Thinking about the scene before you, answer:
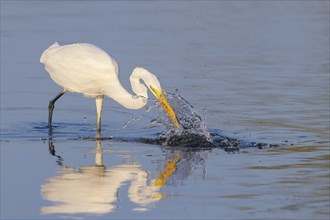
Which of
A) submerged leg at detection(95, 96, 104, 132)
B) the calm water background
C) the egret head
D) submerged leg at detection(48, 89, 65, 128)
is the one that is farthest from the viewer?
submerged leg at detection(48, 89, 65, 128)

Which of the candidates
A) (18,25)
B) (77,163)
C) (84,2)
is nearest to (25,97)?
(77,163)

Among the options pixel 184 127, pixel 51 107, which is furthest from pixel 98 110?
pixel 184 127

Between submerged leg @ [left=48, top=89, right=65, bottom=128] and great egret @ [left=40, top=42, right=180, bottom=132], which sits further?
submerged leg @ [left=48, top=89, right=65, bottom=128]

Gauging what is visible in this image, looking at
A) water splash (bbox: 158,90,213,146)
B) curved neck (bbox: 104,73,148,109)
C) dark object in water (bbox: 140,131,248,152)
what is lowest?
dark object in water (bbox: 140,131,248,152)

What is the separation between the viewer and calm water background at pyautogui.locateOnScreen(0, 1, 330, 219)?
920 centimetres

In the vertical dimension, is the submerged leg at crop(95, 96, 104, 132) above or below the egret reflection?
above

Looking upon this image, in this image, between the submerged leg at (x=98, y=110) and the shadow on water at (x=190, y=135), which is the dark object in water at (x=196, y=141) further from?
the submerged leg at (x=98, y=110)

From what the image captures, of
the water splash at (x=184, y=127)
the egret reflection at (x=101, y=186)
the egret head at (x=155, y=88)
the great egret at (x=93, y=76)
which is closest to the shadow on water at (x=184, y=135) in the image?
the water splash at (x=184, y=127)

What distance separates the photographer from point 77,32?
58.9 feet

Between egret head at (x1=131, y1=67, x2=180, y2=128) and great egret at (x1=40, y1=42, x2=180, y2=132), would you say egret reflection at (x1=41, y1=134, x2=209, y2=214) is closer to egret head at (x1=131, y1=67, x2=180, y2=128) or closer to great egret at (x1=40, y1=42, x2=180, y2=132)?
egret head at (x1=131, y1=67, x2=180, y2=128)

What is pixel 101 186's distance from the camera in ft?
32.1

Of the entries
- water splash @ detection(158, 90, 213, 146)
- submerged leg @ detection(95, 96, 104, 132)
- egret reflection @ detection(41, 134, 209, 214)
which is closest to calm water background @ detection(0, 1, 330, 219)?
egret reflection @ detection(41, 134, 209, 214)

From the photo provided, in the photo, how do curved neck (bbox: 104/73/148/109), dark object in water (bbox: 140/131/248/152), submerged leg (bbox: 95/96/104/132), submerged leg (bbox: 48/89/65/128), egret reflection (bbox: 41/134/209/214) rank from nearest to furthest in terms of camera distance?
egret reflection (bbox: 41/134/209/214) → dark object in water (bbox: 140/131/248/152) → curved neck (bbox: 104/73/148/109) → submerged leg (bbox: 95/96/104/132) → submerged leg (bbox: 48/89/65/128)

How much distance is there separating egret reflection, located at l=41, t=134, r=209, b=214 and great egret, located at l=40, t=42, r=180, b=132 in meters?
1.42
